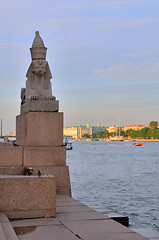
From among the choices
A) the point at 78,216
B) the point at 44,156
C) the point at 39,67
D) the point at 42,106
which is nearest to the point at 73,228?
the point at 78,216

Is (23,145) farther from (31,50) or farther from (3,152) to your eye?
(31,50)

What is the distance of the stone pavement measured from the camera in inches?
181

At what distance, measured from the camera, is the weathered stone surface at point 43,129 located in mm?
8562

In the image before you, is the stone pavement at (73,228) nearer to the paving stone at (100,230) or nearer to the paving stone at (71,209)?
the paving stone at (100,230)

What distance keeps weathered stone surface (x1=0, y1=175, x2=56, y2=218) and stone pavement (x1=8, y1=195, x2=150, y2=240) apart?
14 centimetres

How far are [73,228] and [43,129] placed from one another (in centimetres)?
385

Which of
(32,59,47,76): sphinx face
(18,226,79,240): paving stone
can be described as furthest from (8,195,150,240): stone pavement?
(32,59,47,76): sphinx face

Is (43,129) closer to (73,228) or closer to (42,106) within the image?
(42,106)

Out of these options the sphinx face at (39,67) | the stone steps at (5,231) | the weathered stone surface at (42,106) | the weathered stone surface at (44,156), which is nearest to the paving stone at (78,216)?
the stone steps at (5,231)

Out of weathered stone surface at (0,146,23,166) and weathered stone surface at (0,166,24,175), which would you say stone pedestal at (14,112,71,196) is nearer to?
weathered stone surface at (0,146,23,166)

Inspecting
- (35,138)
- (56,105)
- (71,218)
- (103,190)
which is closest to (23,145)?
(35,138)

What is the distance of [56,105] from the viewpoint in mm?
8758

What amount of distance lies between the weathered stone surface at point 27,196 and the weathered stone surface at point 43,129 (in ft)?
10.3

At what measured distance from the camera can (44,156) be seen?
8.48 meters
